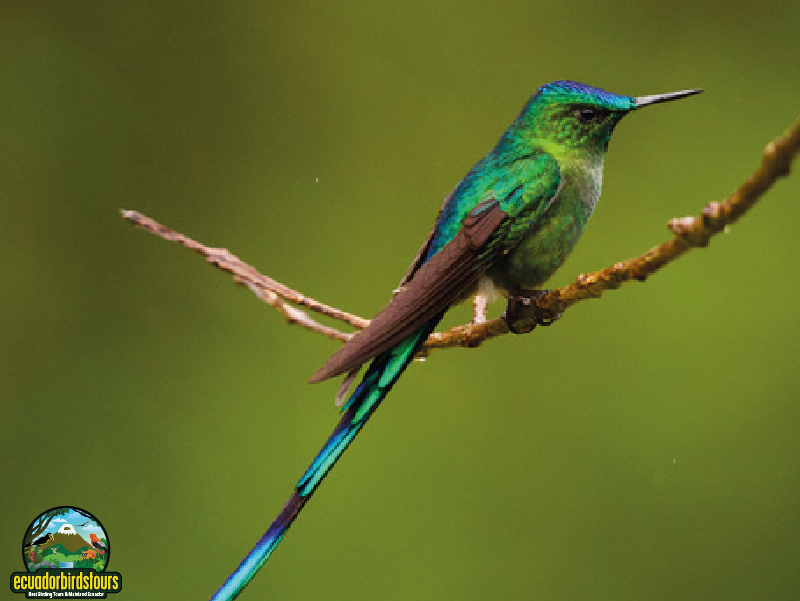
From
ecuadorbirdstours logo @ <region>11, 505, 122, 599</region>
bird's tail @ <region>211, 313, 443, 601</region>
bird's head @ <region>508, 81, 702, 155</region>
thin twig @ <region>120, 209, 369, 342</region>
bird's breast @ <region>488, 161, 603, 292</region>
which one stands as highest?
bird's head @ <region>508, 81, 702, 155</region>

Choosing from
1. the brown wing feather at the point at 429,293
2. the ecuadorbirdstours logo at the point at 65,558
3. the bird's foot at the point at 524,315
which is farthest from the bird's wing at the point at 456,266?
the ecuadorbirdstours logo at the point at 65,558

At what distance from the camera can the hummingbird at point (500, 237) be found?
2.19m

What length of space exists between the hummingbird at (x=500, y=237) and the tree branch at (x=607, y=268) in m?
0.12

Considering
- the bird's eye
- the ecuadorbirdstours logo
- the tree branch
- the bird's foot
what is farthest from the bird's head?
the ecuadorbirdstours logo

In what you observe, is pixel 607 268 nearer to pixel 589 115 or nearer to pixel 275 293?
pixel 589 115

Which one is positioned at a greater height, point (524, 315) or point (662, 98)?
point (662, 98)

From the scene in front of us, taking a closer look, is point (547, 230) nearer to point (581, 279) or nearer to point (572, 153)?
point (572, 153)

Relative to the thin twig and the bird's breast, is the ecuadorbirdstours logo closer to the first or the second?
Answer: the thin twig

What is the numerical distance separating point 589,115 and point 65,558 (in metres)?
2.35

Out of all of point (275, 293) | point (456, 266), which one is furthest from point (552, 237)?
point (275, 293)

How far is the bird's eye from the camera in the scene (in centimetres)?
252

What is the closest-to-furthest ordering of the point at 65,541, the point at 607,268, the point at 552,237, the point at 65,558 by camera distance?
1. the point at 607,268
2. the point at 552,237
3. the point at 65,558
4. the point at 65,541

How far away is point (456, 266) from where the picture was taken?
2.31 m

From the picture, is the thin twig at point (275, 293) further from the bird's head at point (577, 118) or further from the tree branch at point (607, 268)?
the bird's head at point (577, 118)
